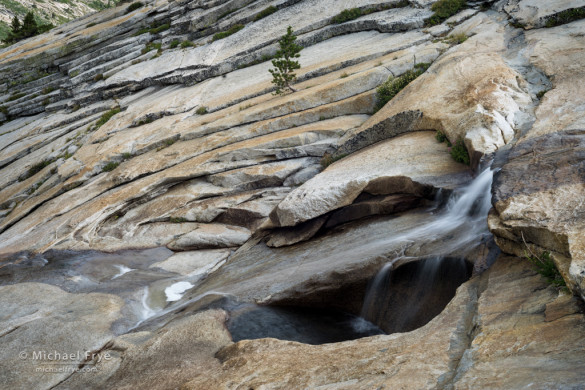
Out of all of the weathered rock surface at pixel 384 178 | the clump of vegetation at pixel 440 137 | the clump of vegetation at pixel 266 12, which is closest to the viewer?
the weathered rock surface at pixel 384 178

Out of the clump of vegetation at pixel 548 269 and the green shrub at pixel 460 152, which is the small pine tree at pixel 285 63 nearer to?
the green shrub at pixel 460 152

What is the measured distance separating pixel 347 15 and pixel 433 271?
30.3m

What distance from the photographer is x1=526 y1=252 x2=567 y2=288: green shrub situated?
7.64 metres

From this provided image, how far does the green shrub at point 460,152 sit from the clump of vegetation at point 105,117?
107 feet

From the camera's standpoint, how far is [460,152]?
15.6 meters

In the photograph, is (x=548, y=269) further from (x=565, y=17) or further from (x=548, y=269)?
(x=565, y=17)

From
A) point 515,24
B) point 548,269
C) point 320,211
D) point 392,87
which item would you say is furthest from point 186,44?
point 548,269

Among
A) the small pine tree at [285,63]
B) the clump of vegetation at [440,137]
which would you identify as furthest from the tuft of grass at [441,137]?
the small pine tree at [285,63]

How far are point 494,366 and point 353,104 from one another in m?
19.8

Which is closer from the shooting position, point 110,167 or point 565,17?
point 565,17

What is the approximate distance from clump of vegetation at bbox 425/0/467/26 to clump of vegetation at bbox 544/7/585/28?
29.0 feet

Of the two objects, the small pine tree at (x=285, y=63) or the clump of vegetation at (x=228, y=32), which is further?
the clump of vegetation at (x=228, y=32)

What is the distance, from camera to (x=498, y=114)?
15.2 m

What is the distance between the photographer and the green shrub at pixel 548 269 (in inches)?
301
